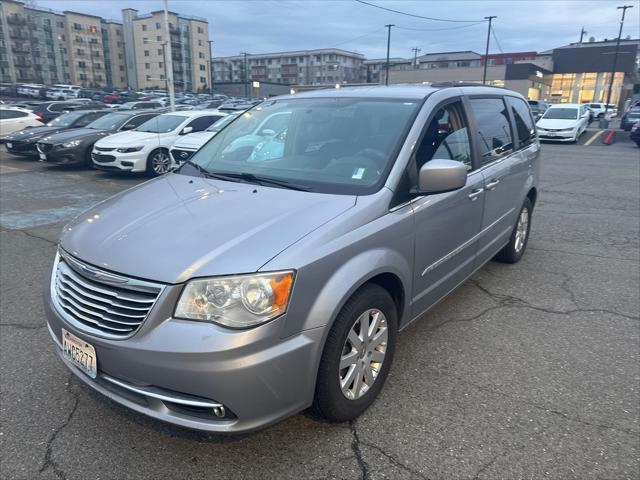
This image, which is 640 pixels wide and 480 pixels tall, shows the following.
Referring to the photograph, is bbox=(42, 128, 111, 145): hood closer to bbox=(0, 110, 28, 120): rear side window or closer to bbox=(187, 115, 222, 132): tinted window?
bbox=(187, 115, 222, 132): tinted window

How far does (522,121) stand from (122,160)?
28.9 ft

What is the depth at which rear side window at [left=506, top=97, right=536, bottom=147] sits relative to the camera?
4852mm

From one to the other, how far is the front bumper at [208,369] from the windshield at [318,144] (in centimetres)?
106

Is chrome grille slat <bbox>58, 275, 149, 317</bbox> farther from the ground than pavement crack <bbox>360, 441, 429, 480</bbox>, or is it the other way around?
chrome grille slat <bbox>58, 275, 149, 317</bbox>

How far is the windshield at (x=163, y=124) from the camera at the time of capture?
11734mm

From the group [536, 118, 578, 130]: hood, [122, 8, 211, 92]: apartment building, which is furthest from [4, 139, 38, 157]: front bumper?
[122, 8, 211, 92]: apartment building

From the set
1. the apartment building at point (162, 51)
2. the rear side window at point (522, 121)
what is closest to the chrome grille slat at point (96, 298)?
the rear side window at point (522, 121)

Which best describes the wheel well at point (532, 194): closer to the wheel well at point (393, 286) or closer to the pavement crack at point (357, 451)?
the wheel well at point (393, 286)

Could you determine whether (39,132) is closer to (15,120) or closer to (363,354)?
(15,120)

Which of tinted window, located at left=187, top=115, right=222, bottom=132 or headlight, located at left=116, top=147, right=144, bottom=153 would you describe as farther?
tinted window, located at left=187, top=115, right=222, bottom=132

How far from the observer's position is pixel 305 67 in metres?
115

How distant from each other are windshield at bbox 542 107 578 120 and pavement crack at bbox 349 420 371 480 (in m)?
22.8

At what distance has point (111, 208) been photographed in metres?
2.93

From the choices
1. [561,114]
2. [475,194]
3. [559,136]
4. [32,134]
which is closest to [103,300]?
[475,194]
